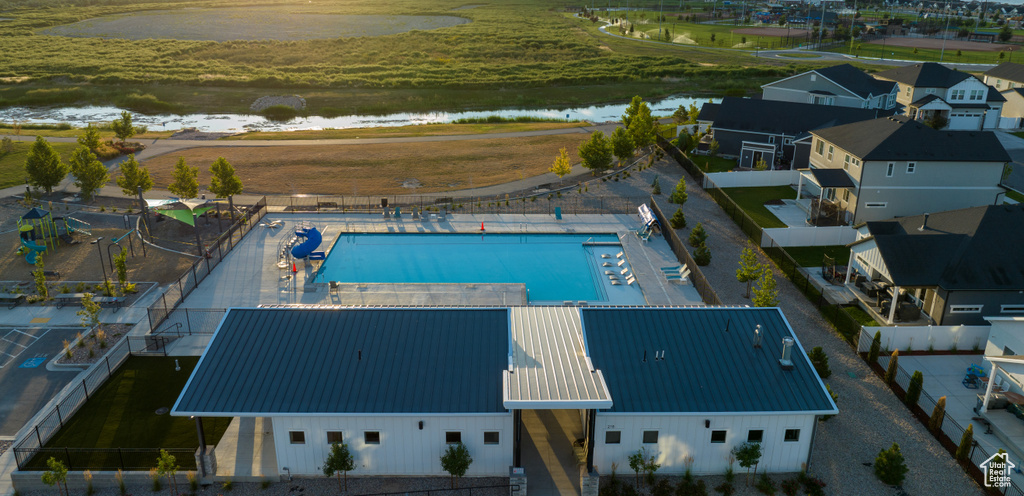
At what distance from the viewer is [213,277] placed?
37375 millimetres

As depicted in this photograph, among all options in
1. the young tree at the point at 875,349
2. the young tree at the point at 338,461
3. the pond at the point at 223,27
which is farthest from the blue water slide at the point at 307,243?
the pond at the point at 223,27

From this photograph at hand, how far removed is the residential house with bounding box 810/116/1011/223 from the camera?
141 feet

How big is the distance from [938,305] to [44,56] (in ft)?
475

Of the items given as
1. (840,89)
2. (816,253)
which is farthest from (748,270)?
(840,89)

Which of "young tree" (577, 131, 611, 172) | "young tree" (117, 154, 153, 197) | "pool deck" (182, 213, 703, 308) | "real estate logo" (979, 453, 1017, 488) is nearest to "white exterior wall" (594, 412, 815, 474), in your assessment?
"real estate logo" (979, 453, 1017, 488)

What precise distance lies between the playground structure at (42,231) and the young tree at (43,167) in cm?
749

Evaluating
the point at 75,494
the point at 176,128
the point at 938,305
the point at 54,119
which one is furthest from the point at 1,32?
the point at 938,305

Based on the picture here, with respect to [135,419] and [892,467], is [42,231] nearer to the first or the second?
[135,419]

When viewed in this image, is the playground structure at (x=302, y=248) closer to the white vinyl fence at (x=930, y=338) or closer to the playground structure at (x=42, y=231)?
the playground structure at (x=42, y=231)

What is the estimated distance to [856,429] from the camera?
24.9 m

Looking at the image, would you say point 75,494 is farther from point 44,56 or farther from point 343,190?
point 44,56

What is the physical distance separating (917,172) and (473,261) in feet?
94.5

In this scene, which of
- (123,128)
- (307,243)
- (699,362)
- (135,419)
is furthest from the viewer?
(123,128)

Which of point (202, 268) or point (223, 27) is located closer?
point (202, 268)
